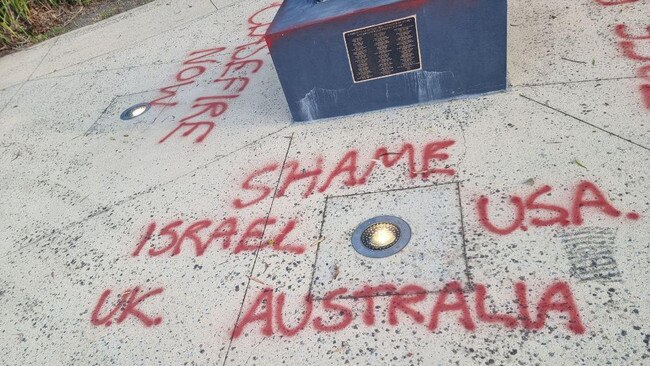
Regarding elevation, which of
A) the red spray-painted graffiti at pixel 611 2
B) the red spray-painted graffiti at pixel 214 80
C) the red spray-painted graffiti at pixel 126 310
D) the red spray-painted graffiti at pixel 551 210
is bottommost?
the red spray-painted graffiti at pixel 551 210

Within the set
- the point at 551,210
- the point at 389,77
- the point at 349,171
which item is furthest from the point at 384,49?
the point at 551,210

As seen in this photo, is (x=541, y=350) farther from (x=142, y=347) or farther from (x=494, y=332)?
(x=142, y=347)

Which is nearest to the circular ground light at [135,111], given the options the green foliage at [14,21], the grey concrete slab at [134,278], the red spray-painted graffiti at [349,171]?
the grey concrete slab at [134,278]

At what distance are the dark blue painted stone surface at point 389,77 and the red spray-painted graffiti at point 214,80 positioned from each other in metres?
0.75

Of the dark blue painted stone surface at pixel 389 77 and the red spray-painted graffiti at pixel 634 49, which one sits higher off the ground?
the dark blue painted stone surface at pixel 389 77

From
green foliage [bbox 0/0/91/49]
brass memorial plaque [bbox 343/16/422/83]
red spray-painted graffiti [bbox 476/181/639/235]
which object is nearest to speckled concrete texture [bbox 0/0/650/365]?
red spray-painted graffiti [bbox 476/181/639/235]

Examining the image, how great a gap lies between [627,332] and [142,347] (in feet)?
6.30

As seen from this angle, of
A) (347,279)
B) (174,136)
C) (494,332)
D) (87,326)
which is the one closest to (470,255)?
(494,332)

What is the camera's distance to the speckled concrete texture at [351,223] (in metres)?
1.89

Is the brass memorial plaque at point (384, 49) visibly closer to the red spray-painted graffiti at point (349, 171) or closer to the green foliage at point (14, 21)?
the red spray-painted graffiti at point (349, 171)

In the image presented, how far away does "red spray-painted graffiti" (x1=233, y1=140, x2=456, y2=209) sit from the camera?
267cm

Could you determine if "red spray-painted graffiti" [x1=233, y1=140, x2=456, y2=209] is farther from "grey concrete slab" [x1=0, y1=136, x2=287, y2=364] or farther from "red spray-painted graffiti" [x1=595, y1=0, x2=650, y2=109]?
"red spray-painted graffiti" [x1=595, y1=0, x2=650, y2=109]

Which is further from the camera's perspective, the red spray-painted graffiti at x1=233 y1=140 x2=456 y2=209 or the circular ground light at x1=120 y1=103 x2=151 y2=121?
the circular ground light at x1=120 y1=103 x2=151 y2=121

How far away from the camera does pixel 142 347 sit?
6.98 ft
